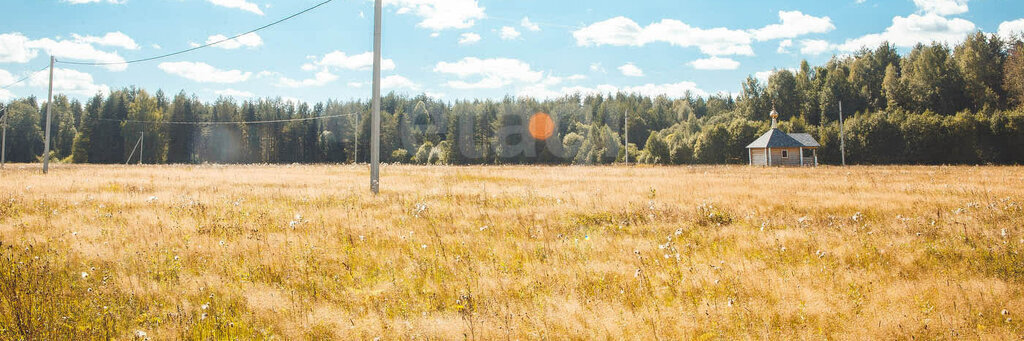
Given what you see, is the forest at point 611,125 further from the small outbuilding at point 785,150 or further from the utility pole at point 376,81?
the utility pole at point 376,81

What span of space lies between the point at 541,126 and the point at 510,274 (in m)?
79.5

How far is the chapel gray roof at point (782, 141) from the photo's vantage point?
174ft

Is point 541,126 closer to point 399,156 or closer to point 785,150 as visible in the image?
point 399,156

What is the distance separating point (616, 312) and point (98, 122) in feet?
362

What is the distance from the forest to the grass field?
6042 cm

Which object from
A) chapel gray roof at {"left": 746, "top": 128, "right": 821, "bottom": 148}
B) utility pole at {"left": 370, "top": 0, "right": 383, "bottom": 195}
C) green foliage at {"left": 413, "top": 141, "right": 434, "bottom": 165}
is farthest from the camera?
green foliage at {"left": 413, "top": 141, "right": 434, "bottom": 165}

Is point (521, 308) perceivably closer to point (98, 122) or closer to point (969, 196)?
point (969, 196)

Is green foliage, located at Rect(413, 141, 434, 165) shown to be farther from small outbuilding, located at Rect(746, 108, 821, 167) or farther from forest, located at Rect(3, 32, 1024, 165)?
small outbuilding, located at Rect(746, 108, 821, 167)

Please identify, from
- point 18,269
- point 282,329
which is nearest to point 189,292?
point 282,329

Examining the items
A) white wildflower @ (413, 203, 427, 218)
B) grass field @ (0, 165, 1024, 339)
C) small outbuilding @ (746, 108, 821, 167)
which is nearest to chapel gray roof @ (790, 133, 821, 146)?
small outbuilding @ (746, 108, 821, 167)

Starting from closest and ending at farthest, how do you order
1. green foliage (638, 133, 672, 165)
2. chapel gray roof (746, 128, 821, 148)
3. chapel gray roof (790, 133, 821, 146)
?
chapel gray roof (746, 128, 821, 148), chapel gray roof (790, 133, 821, 146), green foliage (638, 133, 672, 165)

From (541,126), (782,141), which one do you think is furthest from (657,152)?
(782,141)

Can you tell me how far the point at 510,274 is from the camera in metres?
5.97

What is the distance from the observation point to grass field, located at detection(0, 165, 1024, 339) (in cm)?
437
